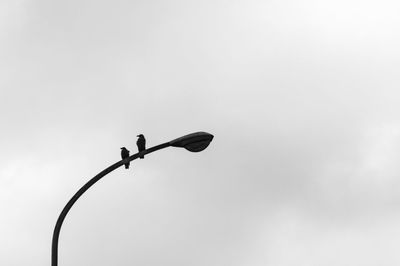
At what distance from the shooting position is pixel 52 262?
12836 millimetres

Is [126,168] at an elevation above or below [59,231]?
above

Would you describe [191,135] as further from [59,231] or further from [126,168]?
[59,231]

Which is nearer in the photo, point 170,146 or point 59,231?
point 59,231

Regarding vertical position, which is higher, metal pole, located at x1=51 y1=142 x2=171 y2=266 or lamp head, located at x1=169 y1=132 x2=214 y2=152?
lamp head, located at x1=169 y1=132 x2=214 y2=152

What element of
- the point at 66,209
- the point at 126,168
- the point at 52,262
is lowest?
the point at 52,262

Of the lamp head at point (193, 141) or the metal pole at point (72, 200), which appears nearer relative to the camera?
the metal pole at point (72, 200)

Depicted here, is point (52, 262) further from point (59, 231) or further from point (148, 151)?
point (148, 151)

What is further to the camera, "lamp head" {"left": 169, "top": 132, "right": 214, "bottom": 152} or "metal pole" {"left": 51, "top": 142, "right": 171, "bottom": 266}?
"lamp head" {"left": 169, "top": 132, "right": 214, "bottom": 152}

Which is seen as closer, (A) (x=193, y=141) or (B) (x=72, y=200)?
(B) (x=72, y=200)

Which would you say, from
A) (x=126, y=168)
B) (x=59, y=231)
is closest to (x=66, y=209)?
(x=59, y=231)

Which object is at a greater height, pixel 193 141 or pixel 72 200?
pixel 193 141

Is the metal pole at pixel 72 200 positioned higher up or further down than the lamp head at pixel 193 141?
further down

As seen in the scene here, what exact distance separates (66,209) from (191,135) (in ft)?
8.48

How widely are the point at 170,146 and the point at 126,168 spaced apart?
107 cm
